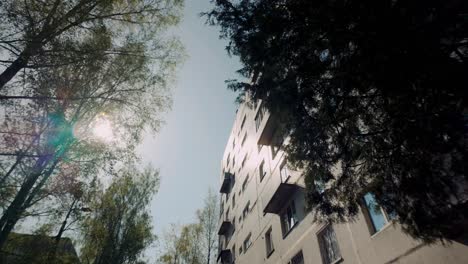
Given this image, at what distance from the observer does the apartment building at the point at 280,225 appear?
6086mm

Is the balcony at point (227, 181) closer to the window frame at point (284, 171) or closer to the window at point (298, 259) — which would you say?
the window frame at point (284, 171)

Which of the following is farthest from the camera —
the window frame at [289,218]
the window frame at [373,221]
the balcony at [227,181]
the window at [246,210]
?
the balcony at [227,181]

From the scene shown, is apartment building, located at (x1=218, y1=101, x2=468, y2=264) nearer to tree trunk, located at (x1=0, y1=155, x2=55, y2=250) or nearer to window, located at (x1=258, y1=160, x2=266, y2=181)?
window, located at (x1=258, y1=160, x2=266, y2=181)

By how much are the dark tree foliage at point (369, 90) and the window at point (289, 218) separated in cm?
666

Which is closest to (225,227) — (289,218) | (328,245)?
(289,218)

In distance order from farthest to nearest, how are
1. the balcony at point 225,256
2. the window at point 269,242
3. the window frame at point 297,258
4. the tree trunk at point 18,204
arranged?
the balcony at point 225,256 → the window at point 269,242 → the window frame at point 297,258 → the tree trunk at point 18,204

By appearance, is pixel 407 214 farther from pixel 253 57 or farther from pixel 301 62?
pixel 253 57

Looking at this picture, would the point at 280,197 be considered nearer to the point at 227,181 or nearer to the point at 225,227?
the point at 225,227

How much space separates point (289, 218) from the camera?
40.4 ft

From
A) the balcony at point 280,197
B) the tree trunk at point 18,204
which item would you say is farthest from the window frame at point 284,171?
the tree trunk at point 18,204

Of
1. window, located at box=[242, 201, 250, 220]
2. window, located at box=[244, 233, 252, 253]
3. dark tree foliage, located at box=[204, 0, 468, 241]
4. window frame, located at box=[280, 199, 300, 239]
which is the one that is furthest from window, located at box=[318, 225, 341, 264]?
window, located at box=[242, 201, 250, 220]

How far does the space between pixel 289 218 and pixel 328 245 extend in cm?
342

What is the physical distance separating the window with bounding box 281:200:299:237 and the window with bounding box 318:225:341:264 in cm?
204

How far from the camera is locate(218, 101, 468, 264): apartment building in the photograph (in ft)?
20.0
